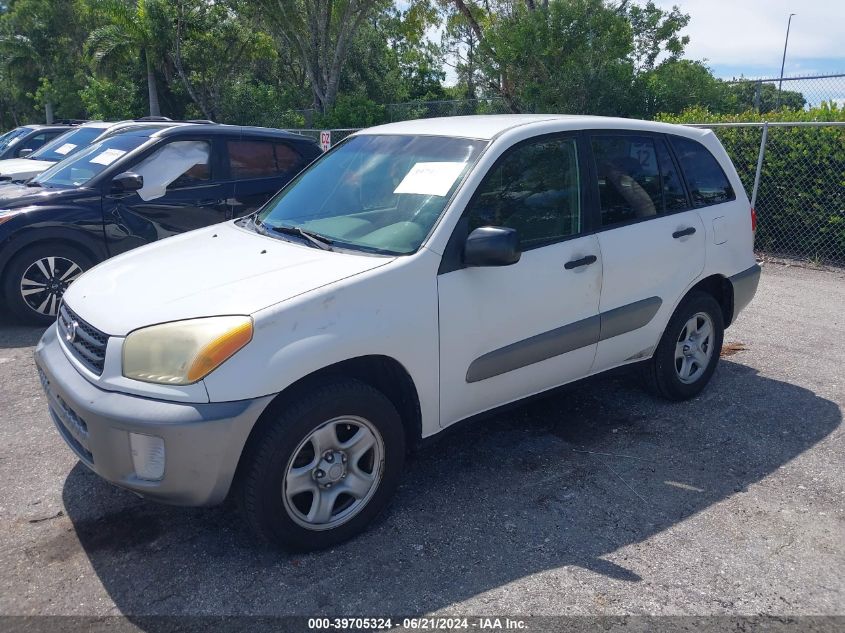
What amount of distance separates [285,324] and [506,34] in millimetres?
14674

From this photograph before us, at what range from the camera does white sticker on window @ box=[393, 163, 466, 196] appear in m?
3.59

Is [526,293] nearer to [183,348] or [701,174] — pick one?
[183,348]

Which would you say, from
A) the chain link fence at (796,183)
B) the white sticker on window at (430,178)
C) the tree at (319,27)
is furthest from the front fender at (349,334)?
the tree at (319,27)

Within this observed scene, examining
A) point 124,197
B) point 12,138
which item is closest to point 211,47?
point 12,138

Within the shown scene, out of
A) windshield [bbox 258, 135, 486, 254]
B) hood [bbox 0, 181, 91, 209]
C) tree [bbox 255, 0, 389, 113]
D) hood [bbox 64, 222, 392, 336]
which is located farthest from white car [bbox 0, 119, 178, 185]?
tree [bbox 255, 0, 389, 113]

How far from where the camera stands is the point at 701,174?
4.82m

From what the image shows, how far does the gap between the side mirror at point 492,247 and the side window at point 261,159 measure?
A: 4604 mm

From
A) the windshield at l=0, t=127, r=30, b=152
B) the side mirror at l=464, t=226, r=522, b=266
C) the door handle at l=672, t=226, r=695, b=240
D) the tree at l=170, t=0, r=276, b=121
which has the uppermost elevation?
the tree at l=170, t=0, r=276, b=121

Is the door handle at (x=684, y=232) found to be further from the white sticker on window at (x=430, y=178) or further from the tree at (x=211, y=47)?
the tree at (x=211, y=47)

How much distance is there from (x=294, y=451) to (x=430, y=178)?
60.6 inches

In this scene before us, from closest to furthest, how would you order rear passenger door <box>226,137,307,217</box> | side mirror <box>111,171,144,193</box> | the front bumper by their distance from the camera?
the front bumper → side mirror <box>111,171,144,193</box> → rear passenger door <box>226,137,307,217</box>

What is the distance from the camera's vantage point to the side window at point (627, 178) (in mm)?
4172

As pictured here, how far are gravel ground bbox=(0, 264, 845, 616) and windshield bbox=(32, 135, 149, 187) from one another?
9.07 feet

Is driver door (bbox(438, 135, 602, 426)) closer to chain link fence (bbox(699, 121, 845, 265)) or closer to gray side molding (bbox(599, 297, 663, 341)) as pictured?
gray side molding (bbox(599, 297, 663, 341))
